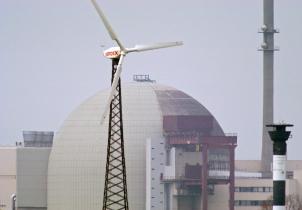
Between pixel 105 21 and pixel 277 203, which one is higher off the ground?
pixel 105 21

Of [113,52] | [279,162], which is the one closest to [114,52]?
[113,52]

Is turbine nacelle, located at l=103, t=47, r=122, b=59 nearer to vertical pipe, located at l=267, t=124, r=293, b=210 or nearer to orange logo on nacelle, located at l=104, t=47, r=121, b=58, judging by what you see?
orange logo on nacelle, located at l=104, t=47, r=121, b=58

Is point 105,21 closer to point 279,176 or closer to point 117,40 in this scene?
point 117,40

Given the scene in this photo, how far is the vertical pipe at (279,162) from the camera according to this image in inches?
4855

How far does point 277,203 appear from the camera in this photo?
12350 cm

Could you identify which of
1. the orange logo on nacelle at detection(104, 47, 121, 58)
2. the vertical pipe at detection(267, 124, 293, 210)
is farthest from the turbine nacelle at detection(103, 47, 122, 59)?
the vertical pipe at detection(267, 124, 293, 210)

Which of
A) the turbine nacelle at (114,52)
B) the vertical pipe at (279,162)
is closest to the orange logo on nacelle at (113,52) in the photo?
the turbine nacelle at (114,52)

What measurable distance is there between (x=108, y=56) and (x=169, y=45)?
6298mm

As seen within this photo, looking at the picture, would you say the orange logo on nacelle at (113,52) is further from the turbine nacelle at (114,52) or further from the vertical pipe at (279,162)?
the vertical pipe at (279,162)

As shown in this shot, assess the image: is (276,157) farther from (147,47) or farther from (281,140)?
(147,47)

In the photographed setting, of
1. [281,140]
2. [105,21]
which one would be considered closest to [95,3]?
[105,21]

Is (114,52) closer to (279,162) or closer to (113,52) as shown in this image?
(113,52)

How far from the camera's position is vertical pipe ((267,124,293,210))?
405ft

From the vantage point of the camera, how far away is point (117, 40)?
12225cm
